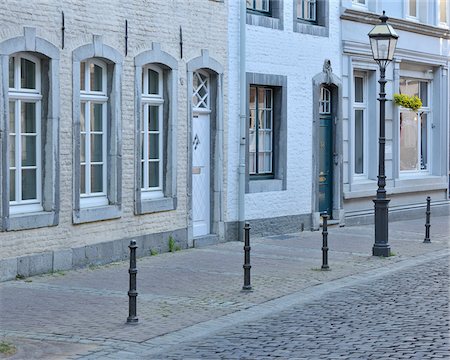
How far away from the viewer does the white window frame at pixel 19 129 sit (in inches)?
565

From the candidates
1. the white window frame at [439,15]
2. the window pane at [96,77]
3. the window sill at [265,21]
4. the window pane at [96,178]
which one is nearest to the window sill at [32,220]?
the window pane at [96,178]

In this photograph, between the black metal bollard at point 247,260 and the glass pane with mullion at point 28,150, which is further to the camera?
the glass pane with mullion at point 28,150

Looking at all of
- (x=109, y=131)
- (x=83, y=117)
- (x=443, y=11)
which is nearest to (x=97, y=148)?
(x=109, y=131)

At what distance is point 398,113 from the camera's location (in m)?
25.8

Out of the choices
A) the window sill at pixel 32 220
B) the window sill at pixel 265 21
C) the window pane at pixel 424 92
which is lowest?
the window sill at pixel 32 220

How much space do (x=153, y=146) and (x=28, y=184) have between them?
3.39 metres

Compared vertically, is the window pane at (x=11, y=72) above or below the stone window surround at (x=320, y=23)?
below

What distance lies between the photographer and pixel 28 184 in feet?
48.4

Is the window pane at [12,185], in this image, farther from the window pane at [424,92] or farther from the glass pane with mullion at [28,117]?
the window pane at [424,92]

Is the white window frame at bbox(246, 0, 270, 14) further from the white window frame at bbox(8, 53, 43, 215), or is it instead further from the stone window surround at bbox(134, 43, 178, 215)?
the white window frame at bbox(8, 53, 43, 215)

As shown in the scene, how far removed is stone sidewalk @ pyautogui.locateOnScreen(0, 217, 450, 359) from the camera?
1012cm

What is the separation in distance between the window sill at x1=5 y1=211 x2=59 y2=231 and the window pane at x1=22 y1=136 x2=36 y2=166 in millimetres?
734

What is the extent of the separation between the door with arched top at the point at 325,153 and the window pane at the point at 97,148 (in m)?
7.40

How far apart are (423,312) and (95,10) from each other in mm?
7010
